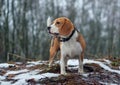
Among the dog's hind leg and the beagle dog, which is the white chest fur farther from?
the dog's hind leg

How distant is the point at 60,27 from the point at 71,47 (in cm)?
46

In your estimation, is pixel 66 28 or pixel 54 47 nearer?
pixel 66 28

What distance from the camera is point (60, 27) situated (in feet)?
21.1

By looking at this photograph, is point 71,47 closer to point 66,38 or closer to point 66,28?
point 66,38

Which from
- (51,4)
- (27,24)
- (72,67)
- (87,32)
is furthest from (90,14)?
(72,67)

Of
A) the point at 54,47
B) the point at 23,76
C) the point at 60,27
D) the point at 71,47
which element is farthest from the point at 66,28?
the point at 23,76

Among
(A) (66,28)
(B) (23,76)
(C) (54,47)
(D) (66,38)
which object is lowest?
(B) (23,76)

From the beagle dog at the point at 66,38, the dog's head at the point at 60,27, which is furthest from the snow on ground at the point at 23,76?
the dog's head at the point at 60,27

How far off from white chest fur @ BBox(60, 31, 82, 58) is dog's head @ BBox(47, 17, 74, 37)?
0.16 metres

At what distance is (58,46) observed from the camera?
7.19m

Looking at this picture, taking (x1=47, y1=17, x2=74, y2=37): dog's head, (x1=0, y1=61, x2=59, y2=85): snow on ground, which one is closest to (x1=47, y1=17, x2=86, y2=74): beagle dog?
(x1=47, y1=17, x2=74, y2=37): dog's head

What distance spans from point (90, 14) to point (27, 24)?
2183cm

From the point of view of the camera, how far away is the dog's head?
250 inches

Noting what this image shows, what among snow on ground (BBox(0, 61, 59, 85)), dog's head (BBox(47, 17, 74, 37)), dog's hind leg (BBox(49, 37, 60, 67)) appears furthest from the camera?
dog's hind leg (BBox(49, 37, 60, 67))
